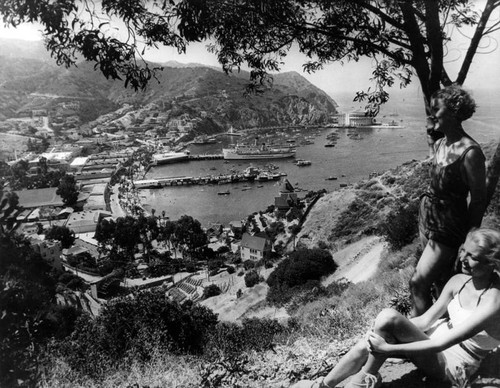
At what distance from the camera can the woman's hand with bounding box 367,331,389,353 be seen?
1.60 metres

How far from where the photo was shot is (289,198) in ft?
98.5

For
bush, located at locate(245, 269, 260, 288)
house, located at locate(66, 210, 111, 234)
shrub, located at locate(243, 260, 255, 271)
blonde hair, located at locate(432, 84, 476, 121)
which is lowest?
house, located at locate(66, 210, 111, 234)

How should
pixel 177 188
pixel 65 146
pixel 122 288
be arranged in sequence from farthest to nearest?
pixel 65 146, pixel 177 188, pixel 122 288

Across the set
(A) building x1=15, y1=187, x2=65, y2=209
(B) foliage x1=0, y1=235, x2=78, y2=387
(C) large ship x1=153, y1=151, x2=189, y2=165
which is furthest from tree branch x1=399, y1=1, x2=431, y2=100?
(C) large ship x1=153, y1=151, x2=189, y2=165

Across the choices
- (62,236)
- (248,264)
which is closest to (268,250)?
(248,264)

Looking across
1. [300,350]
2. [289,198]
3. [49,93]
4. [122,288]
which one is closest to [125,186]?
[289,198]

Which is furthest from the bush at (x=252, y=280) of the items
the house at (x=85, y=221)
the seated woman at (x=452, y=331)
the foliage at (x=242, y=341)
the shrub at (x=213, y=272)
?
the house at (x=85, y=221)

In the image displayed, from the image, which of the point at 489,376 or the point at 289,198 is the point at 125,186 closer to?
the point at 289,198

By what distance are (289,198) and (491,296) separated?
28.6 m

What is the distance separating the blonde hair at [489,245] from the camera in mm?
1507

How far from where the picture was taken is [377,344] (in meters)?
1.62

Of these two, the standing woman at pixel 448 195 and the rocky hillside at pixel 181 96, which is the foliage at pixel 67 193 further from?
the rocky hillside at pixel 181 96

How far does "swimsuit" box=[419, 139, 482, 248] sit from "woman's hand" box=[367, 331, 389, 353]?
0.57 m

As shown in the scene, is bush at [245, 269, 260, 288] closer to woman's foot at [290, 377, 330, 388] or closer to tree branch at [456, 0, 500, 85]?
woman's foot at [290, 377, 330, 388]
